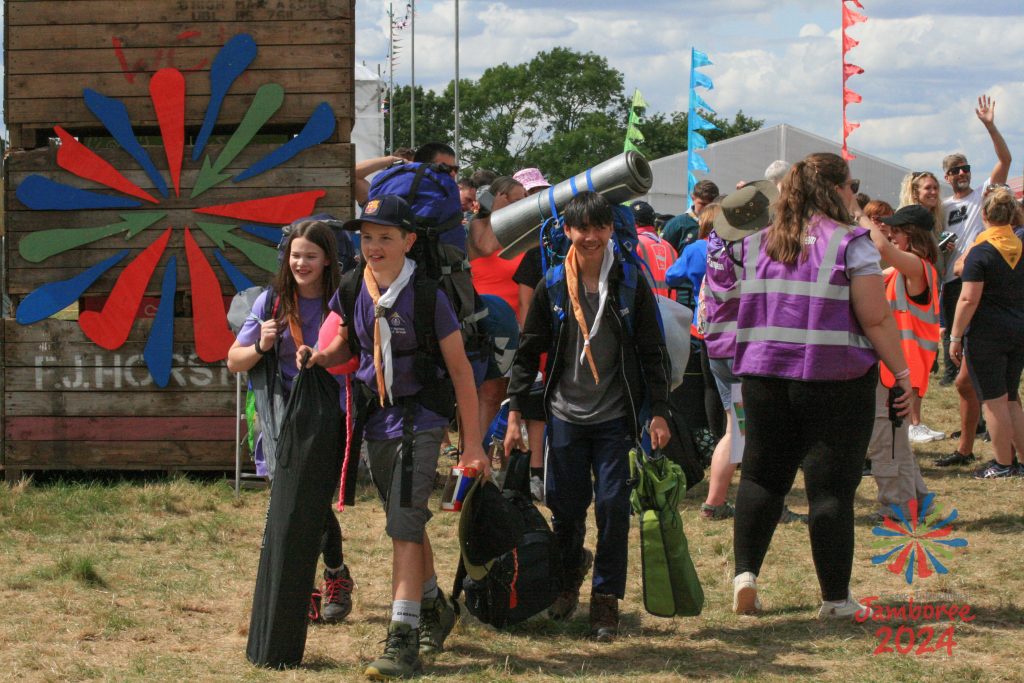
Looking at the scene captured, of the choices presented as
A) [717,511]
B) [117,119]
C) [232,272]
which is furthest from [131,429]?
[717,511]

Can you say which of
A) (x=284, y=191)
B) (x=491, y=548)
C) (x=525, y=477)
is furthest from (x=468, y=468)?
(x=284, y=191)

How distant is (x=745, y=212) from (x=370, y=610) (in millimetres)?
2491

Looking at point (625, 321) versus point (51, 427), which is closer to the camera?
point (625, 321)

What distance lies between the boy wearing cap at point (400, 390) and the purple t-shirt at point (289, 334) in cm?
38

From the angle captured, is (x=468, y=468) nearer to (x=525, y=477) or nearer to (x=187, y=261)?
(x=525, y=477)

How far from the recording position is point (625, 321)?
Answer: 16.7 feet

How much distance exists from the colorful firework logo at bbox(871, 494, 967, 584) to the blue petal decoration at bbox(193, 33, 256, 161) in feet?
15.9

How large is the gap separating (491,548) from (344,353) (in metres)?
0.91

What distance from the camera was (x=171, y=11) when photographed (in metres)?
8.35

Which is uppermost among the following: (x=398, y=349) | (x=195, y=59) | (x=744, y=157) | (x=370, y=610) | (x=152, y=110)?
(x=744, y=157)

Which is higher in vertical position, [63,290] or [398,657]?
[63,290]

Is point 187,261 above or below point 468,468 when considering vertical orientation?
above

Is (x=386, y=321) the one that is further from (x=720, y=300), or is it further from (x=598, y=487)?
(x=720, y=300)

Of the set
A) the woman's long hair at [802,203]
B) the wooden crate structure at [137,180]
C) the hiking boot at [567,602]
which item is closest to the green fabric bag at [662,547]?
the hiking boot at [567,602]
